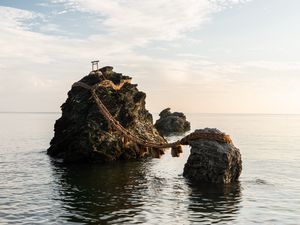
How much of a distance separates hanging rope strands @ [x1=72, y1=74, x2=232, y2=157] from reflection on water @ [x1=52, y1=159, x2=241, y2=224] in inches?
132

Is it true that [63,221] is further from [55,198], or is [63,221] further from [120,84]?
[120,84]

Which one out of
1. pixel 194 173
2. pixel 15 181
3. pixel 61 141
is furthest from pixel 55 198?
pixel 61 141

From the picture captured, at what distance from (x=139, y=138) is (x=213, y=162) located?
13894 mm

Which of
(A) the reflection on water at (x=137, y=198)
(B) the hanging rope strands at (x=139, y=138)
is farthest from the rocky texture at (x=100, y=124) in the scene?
(A) the reflection on water at (x=137, y=198)

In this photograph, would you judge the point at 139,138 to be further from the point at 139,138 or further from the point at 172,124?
the point at 172,124

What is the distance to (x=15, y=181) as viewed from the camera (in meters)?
36.4

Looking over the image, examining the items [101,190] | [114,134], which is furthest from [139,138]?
[101,190]

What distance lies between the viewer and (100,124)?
49.6 meters

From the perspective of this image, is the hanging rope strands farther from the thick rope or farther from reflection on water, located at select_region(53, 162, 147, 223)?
reflection on water, located at select_region(53, 162, 147, 223)

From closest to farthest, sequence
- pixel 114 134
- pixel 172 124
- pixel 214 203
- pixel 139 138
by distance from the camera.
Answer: pixel 214 203 < pixel 139 138 < pixel 114 134 < pixel 172 124

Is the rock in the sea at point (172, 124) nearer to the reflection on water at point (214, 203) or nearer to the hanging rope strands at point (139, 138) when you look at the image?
the hanging rope strands at point (139, 138)

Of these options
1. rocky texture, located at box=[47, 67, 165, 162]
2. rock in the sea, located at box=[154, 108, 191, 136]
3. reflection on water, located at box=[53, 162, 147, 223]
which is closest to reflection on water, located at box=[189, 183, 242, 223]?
reflection on water, located at box=[53, 162, 147, 223]

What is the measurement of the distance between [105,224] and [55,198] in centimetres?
Answer: 779

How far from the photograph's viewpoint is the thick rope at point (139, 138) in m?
37.9
